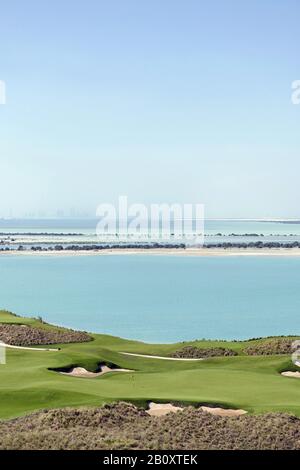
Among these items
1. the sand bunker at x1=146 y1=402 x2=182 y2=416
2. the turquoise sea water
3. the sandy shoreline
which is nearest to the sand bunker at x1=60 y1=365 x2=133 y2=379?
the sand bunker at x1=146 y1=402 x2=182 y2=416

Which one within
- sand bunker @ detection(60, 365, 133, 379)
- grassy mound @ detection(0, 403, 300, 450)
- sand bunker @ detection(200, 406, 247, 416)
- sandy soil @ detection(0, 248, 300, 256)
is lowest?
sand bunker @ detection(60, 365, 133, 379)

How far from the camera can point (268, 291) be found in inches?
2894

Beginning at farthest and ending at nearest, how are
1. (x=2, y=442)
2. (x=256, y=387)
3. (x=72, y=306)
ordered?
(x=72, y=306) → (x=256, y=387) → (x=2, y=442)

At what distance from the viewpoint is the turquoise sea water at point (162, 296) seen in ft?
176

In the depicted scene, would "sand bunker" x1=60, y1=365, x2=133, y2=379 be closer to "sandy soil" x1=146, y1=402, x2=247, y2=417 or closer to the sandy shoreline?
"sandy soil" x1=146, y1=402, x2=247, y2=417

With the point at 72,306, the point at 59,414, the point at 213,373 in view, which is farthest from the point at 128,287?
the point at 59,414

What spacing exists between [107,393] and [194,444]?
7.51m

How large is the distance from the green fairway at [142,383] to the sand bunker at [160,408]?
327 mm

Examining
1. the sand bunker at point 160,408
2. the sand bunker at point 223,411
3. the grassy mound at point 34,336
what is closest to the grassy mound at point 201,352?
the grassy mound at point 34,336

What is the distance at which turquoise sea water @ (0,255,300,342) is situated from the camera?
5362 cm

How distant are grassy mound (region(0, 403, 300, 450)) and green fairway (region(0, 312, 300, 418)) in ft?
7.82

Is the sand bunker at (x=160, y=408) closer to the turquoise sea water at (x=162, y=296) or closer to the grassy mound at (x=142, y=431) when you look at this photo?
the grassy mound at (x=142, y=431)

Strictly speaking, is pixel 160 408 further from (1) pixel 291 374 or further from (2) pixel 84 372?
(1) pixel 291 374
